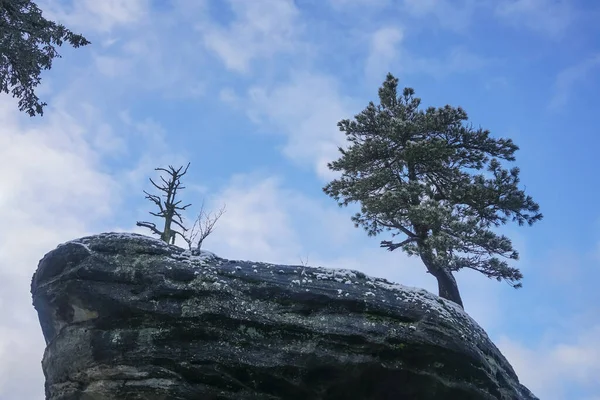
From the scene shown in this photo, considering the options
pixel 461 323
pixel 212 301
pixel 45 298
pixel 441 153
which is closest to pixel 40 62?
pixel 45 298

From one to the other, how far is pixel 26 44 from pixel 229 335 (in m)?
11.9

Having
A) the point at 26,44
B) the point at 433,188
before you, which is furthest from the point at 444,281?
the point at 26,44

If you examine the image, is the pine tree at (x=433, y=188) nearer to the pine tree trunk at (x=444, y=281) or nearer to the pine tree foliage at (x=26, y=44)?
the pine tree trunk at (x=444, y=281)

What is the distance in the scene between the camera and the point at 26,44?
1700 cm

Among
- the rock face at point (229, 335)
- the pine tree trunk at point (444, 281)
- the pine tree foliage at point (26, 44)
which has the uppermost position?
the pine tree foliage at point (26, 44)

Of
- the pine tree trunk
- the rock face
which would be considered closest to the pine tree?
the pine tree trunk

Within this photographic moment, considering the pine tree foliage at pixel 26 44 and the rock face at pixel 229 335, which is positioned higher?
the pine tree foliage at pixel 26 44

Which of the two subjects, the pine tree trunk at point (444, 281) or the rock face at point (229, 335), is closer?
the rock face at point (229, 335)

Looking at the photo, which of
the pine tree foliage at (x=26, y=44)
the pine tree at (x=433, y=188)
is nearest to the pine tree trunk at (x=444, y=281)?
the pine tree at (x=433, y=188)

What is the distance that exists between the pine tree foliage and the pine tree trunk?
1362 cm

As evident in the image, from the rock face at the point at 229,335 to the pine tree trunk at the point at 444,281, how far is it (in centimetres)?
659

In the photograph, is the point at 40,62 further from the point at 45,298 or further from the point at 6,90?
the point at 45,298

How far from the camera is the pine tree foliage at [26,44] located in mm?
16609

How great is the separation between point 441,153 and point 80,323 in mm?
13366
